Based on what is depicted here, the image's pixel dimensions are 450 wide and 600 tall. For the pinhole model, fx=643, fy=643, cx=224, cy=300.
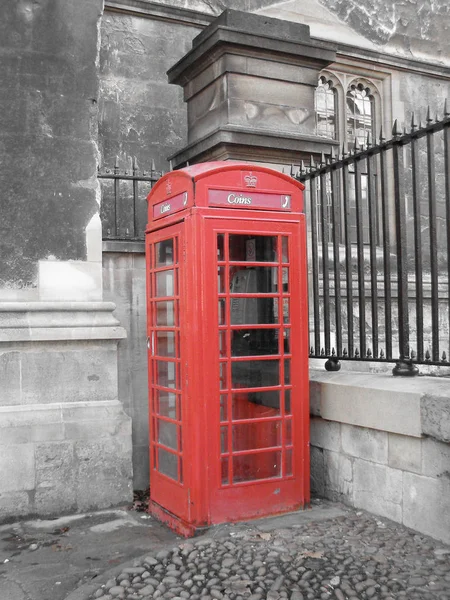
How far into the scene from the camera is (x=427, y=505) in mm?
4152

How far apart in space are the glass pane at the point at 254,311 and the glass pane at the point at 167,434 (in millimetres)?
947

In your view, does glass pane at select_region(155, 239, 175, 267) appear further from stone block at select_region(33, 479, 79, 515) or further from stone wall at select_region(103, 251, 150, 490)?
stone block at select_region(33, 479, 79, 515)

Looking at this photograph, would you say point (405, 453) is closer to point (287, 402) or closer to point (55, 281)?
point (287, 402)

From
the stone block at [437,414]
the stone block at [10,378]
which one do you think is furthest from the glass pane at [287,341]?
the stone block at [10,378]

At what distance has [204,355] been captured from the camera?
14.5 ft

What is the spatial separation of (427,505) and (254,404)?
1324 millimetres

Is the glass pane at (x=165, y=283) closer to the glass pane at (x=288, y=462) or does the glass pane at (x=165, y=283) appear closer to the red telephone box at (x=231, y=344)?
the red telephone box at (x=231, y=344)

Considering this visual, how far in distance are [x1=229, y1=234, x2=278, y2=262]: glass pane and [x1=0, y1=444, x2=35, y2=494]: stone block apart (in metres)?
2.28

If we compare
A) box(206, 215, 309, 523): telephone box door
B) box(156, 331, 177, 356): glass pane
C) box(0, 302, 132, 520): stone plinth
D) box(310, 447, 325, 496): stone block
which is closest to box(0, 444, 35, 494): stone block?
box(0, 302, 132, 520): stone plinth

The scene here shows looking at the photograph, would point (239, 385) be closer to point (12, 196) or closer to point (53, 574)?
point (53, 574)

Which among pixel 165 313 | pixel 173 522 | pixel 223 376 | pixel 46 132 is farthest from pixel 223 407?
pixel 46 132

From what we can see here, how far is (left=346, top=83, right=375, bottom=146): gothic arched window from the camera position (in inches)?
397

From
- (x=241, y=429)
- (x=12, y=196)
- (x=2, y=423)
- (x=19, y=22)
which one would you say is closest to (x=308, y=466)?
(x=241, y=429)

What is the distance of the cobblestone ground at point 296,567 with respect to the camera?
11.2 feet
